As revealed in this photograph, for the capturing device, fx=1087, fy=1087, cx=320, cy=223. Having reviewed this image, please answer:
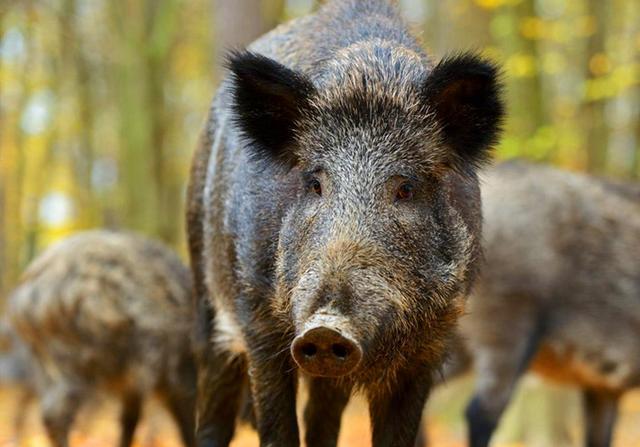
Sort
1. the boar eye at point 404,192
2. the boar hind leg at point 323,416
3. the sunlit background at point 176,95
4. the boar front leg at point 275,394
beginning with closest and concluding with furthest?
the boar eye at point 404,192 < the boar front leg at point 275,394 < the boar hind leg at point 323,416 < the sunlit background at point 176,95

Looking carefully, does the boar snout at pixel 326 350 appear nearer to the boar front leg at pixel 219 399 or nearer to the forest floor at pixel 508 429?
the boar front leg at pixel 219 399

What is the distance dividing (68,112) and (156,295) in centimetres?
1647

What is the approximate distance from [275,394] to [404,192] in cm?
109

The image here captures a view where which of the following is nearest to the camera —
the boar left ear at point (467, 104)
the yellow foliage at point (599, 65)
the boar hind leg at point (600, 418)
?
the boar left ear at point (467, 104)

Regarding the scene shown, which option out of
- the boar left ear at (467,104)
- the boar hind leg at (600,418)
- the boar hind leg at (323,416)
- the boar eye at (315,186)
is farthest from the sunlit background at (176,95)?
the boar hind leg at (323,416)

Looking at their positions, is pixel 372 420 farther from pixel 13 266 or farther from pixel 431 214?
pixel 13 266

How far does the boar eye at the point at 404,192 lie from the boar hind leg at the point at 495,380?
430 centimetres

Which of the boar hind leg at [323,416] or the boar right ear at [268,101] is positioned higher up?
the boar right ear at [268,101]

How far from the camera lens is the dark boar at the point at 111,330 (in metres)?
8.23

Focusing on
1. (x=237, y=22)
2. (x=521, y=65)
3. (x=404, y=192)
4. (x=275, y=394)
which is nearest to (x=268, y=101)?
(x=404, y=192)

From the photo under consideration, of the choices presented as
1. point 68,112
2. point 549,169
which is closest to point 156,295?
point 549,169

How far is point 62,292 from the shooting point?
28.0 ft

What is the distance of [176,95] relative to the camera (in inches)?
950

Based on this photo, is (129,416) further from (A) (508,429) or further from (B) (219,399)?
(A) (508,429)
